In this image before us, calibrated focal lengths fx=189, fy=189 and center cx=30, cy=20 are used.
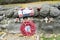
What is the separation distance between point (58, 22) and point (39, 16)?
1.59 ft

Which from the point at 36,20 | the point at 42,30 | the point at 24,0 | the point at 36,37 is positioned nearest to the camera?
the point at 36,37

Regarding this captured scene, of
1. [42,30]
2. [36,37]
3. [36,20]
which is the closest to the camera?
[36,37]

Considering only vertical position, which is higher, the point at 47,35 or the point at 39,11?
the point at 39,11

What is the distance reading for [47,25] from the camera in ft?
12.4

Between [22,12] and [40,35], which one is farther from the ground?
[22,12]

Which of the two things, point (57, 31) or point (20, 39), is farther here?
point (57, 31)

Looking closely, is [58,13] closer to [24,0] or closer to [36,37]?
[36,37]

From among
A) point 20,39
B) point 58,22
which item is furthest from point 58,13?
point 20,39

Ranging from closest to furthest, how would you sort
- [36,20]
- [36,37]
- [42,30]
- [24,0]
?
[36,37]
[42,30]
[36,20]
[24,0]

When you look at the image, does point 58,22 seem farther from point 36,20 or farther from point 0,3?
point 0,3

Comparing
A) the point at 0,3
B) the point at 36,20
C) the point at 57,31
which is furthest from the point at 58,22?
the point at 0,3

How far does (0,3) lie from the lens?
5.86 m

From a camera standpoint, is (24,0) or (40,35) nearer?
(40,35)

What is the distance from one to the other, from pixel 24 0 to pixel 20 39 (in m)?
2.64
